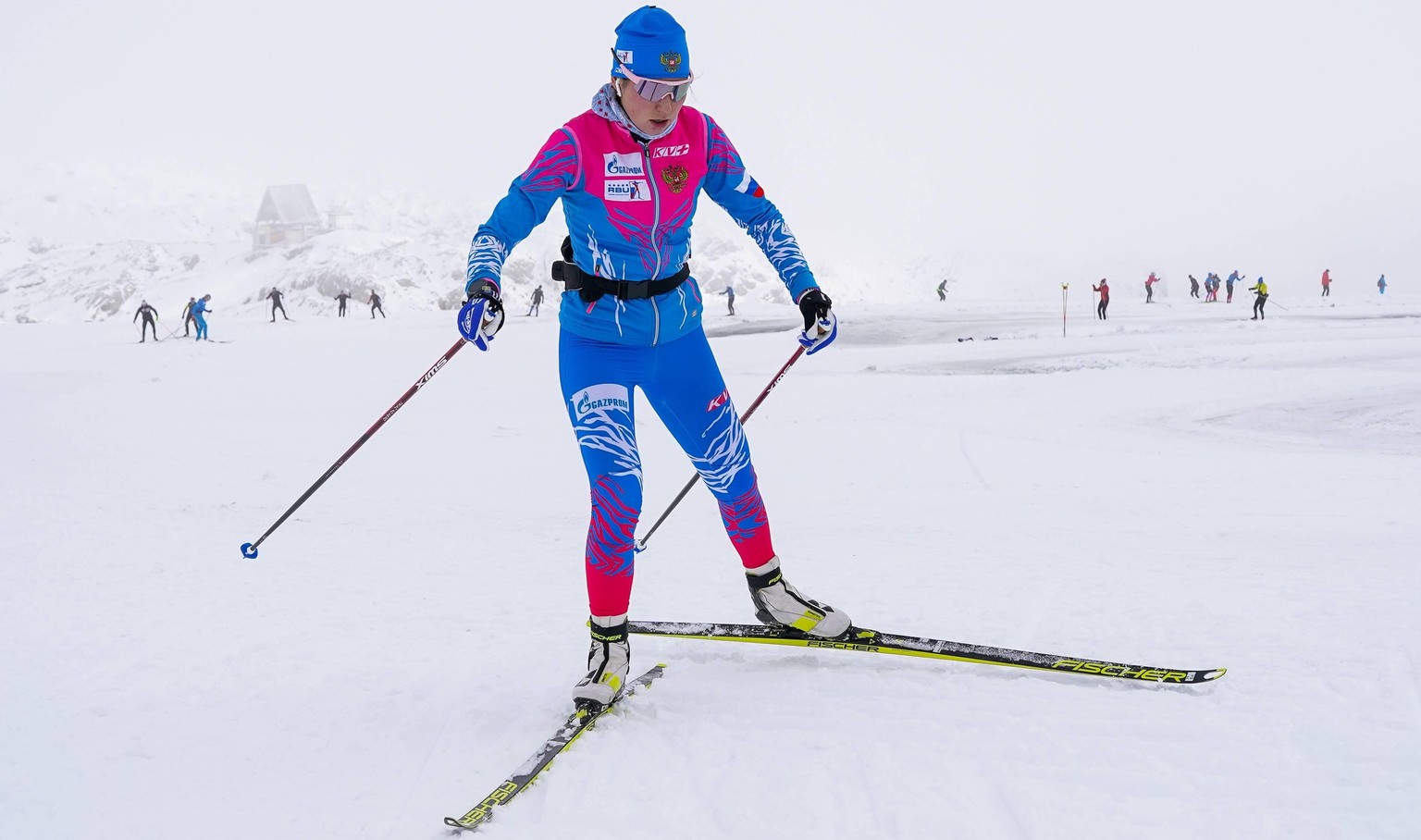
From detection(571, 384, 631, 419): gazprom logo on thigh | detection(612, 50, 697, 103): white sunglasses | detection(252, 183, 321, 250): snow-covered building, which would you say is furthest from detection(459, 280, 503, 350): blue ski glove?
detection(252, 183, 321, 250): snow-covered building

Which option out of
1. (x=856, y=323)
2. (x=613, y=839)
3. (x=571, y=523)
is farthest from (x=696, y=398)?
(x=856, y=323)

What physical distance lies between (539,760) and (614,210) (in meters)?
1.87

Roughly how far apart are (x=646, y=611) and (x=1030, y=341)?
15415 mm

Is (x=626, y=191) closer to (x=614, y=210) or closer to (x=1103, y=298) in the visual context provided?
(x=614, y=210)

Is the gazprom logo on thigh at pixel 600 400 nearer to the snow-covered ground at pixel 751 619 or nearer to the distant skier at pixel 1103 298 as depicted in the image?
the snow-covered ground at pixel 751 619

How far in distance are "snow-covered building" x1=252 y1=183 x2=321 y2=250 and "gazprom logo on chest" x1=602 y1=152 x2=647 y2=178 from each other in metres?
109

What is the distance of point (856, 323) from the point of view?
2611 cm

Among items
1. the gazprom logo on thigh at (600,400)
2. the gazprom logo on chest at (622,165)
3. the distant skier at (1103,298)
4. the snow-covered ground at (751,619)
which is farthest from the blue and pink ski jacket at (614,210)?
the distant skier at (1103,298)

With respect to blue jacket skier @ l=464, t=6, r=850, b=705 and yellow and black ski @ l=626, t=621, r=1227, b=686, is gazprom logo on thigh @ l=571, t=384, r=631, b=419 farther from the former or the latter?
yellow and black ski @ l=626, t=621, r=1227, b=686

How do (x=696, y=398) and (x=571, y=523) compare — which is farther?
(x=571, y=523)

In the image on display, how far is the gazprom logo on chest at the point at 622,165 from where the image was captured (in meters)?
3.43

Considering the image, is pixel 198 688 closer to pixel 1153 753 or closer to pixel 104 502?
pixel 1153 753

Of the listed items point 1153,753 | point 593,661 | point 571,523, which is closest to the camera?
point 1153,753

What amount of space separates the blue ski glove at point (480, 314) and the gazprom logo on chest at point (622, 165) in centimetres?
58
